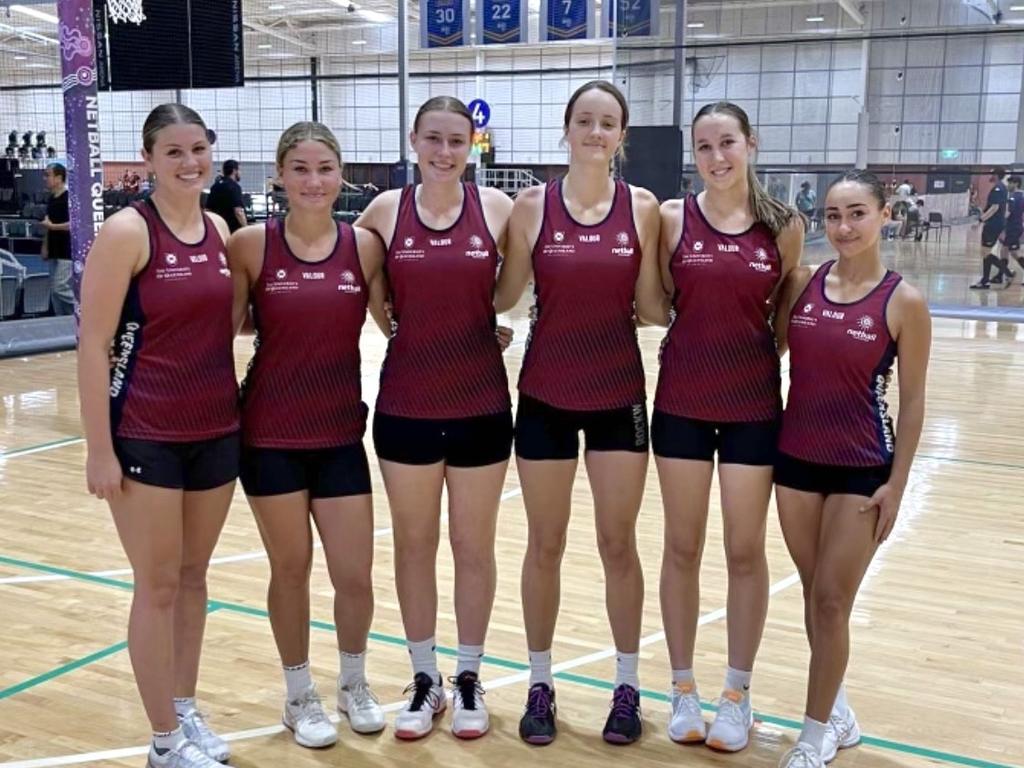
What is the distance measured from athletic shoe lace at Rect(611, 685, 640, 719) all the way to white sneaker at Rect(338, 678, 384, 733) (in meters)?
0.64

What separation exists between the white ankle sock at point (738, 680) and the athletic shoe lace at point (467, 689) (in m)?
0.69

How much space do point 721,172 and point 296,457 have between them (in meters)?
1.30

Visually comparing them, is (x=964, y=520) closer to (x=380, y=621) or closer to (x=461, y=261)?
(x=380, y=621)

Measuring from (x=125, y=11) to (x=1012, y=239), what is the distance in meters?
10.8

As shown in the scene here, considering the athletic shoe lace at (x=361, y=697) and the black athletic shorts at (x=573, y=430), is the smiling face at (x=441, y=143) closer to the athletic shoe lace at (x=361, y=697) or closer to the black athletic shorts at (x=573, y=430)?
the black athletic shorts at (x=573, y=430)

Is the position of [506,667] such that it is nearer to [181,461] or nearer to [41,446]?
[181,461]

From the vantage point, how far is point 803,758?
2.75m

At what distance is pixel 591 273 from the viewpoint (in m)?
2.80

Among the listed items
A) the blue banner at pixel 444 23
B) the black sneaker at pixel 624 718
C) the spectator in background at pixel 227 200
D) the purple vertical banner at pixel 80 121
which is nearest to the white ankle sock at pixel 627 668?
the black sneaker at pixel 624 718

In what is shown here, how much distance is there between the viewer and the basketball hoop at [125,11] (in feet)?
23.5

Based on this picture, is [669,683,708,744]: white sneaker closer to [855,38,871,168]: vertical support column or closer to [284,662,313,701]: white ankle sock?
[284,662,313,701]: white ankle sock

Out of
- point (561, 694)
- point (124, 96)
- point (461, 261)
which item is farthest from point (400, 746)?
point (124, 96)

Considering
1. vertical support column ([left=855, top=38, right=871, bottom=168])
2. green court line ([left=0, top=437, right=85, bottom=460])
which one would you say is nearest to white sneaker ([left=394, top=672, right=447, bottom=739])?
green court line ([left=0, top=437, right=85, bottom=460])

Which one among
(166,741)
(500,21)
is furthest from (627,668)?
(500,21)
